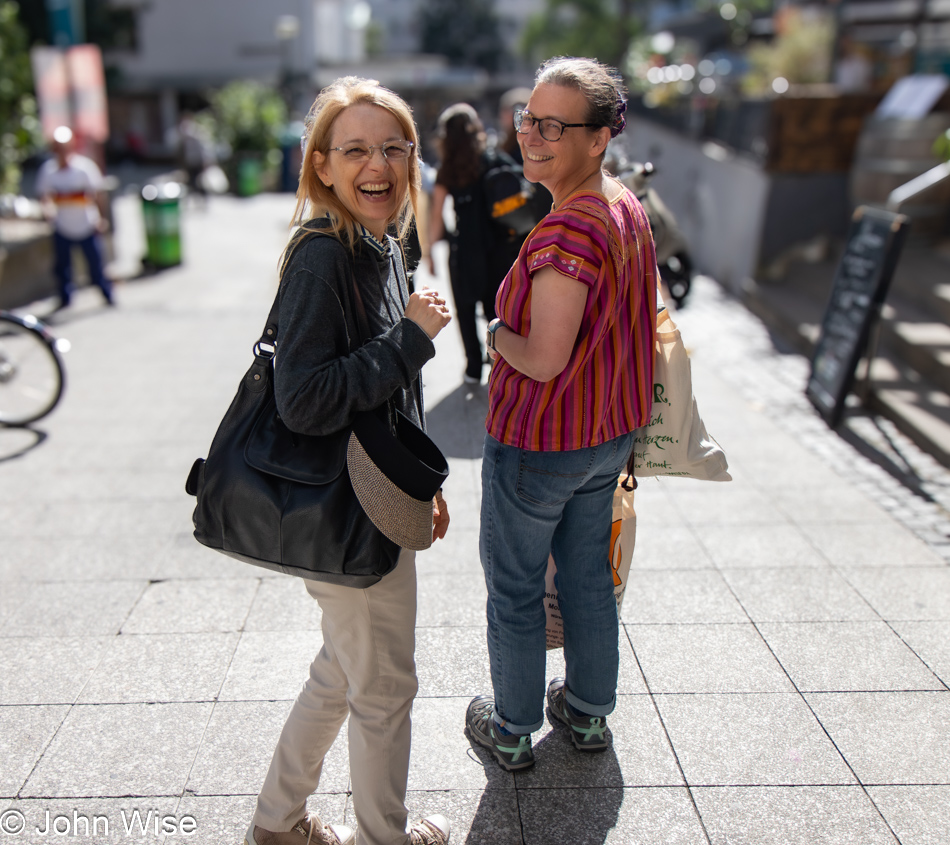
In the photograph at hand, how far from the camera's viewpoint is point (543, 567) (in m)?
2.31

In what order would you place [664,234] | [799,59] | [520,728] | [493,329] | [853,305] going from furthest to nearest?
[799,59] < [853,305] < [664,234] < [520,728] < [493,329]

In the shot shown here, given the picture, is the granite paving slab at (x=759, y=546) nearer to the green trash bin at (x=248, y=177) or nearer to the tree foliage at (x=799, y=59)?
the tree foliage at (x=799, y=59)

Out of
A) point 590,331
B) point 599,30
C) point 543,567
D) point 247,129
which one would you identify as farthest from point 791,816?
point 599,30

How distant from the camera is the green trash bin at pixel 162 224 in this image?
10977mm

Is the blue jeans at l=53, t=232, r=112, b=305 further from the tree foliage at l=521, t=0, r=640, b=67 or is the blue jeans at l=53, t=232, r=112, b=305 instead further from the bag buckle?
the tree foliage at l=521, t=0, r=640, b=67

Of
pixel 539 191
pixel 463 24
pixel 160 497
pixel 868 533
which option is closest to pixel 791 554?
pixel 868 533

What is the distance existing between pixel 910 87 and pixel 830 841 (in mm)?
8618

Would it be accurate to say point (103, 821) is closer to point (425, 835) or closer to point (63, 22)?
point (425, 835)

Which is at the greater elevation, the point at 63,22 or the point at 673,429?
the point at 63,22

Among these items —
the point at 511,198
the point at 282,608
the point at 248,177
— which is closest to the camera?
the point at 282,608

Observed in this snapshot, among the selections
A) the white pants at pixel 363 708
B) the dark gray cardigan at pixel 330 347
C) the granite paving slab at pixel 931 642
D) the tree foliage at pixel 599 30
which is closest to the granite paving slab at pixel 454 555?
the white pants at pixel 363 708

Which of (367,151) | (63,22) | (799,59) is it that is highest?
(63,22)

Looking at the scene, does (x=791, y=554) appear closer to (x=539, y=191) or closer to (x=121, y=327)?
(x=539, y=191)

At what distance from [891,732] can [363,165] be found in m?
2.37
